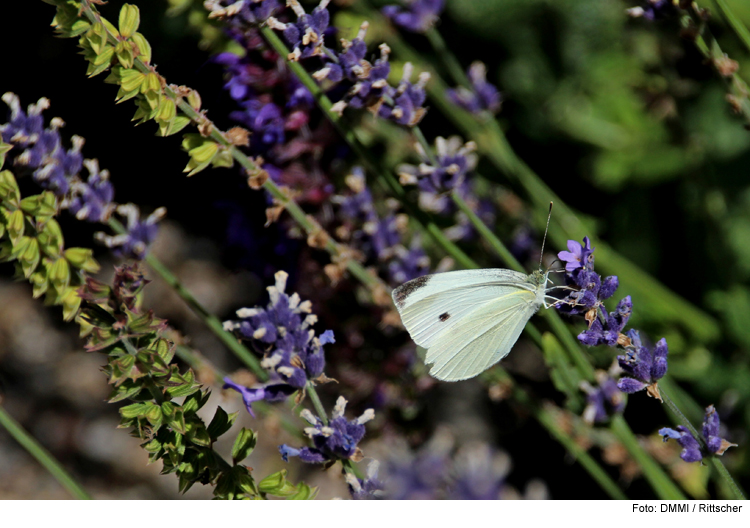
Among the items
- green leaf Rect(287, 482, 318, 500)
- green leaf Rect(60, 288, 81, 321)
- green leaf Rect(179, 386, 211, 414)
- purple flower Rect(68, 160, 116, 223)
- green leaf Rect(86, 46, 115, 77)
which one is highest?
green leaf Rect(86, 46, 115, 77)

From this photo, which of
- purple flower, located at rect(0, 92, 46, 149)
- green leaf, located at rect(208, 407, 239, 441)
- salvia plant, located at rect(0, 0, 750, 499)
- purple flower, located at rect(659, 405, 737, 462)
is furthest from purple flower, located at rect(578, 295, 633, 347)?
purple flower, located at rect(0, 92, 46, 149)

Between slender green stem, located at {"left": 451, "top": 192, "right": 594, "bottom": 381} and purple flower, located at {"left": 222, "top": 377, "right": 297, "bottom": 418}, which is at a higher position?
purple flower, located at {"left": 222, "top": 377, "right": 297, "bottom": 418}

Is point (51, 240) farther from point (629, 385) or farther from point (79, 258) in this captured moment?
point (629, 385)

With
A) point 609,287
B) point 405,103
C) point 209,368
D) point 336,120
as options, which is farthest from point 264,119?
point 609,287

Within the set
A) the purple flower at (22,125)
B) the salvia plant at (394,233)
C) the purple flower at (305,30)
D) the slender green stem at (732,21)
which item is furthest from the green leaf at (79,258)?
the slender green stem at (732,21)

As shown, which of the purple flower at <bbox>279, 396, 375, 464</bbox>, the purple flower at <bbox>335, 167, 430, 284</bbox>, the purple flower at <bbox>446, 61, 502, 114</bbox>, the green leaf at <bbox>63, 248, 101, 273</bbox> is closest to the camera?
→ the purple flower at <bbox>279, 396, 375, 464</bbox>

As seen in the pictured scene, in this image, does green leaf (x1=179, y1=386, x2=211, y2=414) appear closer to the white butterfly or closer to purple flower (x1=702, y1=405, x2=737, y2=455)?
the white butterfly

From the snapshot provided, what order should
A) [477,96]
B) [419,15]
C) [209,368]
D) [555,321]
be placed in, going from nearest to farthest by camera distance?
[555,321], [209,368], [419,15], [477,96]
